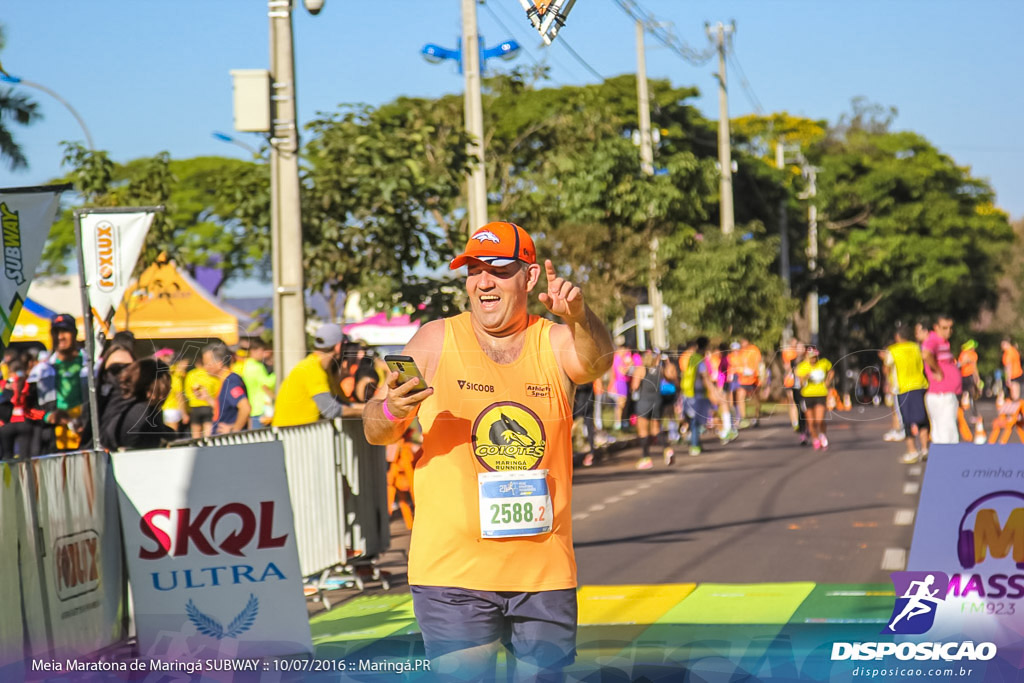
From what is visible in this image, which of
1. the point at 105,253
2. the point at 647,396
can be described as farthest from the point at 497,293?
the point at 647,396

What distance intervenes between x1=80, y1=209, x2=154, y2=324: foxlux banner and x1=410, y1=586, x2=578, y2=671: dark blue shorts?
4.39 metres

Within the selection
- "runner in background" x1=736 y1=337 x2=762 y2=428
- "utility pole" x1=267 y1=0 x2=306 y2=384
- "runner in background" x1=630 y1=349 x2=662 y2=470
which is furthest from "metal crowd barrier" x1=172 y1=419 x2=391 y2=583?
"runner in background" x1=630 y1=349 x2=662 y2=470

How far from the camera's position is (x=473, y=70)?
15992mm

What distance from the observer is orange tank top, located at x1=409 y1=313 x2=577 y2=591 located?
4.19m

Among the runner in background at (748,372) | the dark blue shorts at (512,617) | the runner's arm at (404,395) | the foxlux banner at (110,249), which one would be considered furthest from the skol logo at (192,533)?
the runner in background at (748,372)

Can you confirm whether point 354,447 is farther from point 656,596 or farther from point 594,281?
point 594,281

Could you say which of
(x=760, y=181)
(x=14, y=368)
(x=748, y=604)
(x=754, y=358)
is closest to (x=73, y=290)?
(x=760, y=181)

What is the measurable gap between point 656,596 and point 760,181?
155 ft

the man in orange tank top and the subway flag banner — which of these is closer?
the man in orange tank top

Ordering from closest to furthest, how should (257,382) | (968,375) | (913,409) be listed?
(257,382), (968,375), (913,409)

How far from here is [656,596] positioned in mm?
9125

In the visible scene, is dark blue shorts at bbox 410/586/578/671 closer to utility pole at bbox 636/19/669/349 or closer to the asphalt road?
the asphalt road

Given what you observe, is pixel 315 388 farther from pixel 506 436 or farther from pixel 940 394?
pixel 940 394

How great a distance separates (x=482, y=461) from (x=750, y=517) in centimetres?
986
